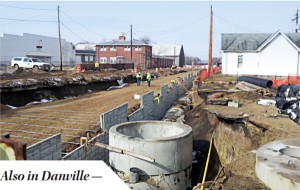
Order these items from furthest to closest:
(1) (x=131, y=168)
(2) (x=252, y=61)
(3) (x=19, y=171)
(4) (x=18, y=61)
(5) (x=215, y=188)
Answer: (4) (x=18, y=61), (2) (x=252, y=61), (1) (x=131, y=168), (5) (x=215, y=188), (3) (x=19, y=171)

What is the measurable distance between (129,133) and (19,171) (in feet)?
20.1

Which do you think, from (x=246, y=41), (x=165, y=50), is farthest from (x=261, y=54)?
(x=165, y=50)

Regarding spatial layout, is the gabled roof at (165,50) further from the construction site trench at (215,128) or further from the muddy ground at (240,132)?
the muddy ground at (240,132)

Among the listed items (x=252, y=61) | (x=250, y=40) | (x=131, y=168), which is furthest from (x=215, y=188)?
(x=250, y=40)

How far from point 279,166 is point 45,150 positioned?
5499mm

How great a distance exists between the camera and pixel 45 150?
7.02 meters

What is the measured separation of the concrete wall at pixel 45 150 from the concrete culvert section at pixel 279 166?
16.6ft

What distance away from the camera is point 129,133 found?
10.4m

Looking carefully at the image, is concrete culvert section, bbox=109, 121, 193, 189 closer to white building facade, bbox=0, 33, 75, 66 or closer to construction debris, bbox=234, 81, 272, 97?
construction debris, bbox=234, 81, 272, 97

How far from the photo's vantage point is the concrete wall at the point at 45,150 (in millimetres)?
6500

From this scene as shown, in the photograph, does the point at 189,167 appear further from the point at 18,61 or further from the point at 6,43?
the point at 6,43

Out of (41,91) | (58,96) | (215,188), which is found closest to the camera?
(215,188)

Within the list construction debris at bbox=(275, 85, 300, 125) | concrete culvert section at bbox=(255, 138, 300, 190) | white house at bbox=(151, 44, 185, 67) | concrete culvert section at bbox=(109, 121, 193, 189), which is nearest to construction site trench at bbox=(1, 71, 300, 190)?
concrete culvert section at bbox=(255, 138, 300, 190)

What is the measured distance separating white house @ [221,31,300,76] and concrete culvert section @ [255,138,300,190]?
79.5ft
